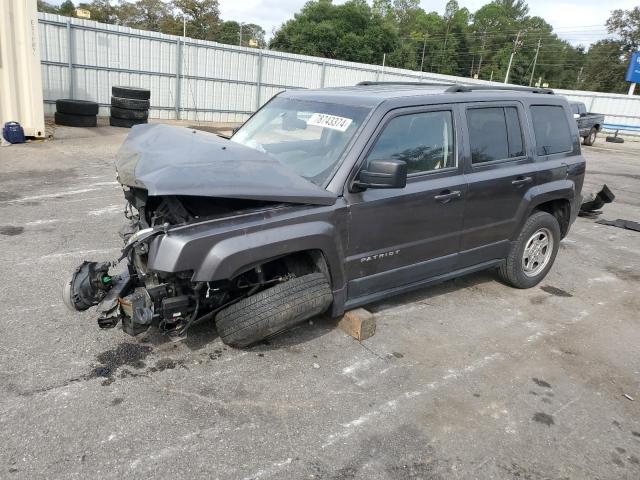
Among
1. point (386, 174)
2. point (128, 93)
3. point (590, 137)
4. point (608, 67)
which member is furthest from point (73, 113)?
point (608, 67)

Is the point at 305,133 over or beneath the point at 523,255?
over

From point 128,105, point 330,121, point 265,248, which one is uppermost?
point 330,121

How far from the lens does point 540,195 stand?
16.2ft

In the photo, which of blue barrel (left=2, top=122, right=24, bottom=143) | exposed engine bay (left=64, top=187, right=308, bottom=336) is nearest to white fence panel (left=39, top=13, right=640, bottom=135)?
blue barrel (left=2, top=122, right=24, bottom=143)

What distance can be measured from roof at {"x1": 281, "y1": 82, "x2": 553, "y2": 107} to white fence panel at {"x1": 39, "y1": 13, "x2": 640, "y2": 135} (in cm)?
1411

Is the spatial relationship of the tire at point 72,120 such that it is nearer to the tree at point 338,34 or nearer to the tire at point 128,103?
the tire at point 128,103

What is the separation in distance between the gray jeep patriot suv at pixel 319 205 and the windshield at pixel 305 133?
1 cm

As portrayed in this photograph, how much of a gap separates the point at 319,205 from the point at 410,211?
2.78 feet

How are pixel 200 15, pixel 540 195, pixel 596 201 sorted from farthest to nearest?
pixel 200 15 → pixel 596 201 → pixel 540 195

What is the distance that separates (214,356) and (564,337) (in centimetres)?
294

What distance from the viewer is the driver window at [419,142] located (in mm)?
3837

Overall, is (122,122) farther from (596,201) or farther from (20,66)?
(596,201)

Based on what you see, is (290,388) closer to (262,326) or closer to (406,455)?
(262,326)

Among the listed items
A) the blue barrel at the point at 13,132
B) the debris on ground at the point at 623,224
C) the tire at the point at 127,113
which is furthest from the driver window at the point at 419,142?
the tire at the point at 127,113
